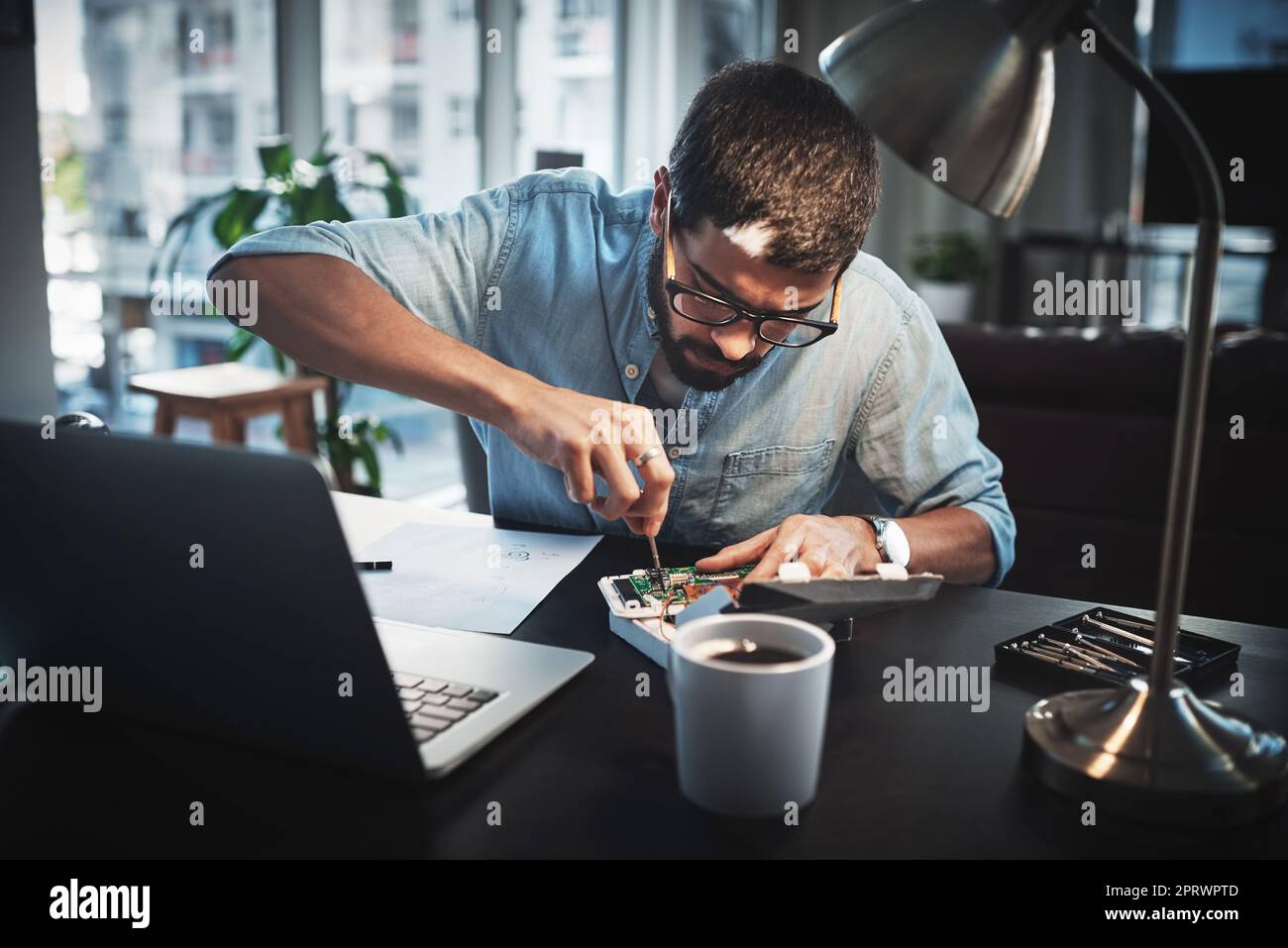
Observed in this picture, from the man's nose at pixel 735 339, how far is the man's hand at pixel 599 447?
0.24 metres

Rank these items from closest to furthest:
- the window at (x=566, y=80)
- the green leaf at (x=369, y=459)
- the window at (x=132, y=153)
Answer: the window at (x=132, y=153) < the green leaf at (x=369, y=459) < the window at (x=566, y=80)

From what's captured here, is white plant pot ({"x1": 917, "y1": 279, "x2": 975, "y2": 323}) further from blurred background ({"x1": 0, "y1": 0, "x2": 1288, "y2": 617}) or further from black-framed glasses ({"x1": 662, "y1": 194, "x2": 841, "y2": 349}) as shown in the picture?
black-framed glasses ({"x1": 662, "y1": 194, "x2": 841, "y2": 349})

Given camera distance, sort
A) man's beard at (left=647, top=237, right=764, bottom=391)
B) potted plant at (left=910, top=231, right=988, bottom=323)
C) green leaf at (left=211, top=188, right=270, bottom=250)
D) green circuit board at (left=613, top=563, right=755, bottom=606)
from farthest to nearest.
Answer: potted plant at (left=910, top=231, right=988, bottom=323), green leaf at (left=211, top=188, right=270, bottom=250), man's beard at (left=647, top=237, right=764, bottom=391), green circuit board at (left=613, top=563, right=755, bottom=606)

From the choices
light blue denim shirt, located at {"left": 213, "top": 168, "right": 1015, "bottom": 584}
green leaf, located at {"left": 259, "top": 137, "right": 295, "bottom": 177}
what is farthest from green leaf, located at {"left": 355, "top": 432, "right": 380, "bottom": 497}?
light blue denim shirt, located at {"left": 213, "top": 168, "right": 1015, "bottom": 584}

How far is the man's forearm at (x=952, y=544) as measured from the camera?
1249 millimetres

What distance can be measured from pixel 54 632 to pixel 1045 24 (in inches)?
29.9

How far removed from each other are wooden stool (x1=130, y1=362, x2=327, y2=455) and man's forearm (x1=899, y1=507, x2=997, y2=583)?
1.85 metres

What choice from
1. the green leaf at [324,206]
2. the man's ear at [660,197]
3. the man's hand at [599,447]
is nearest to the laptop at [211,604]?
the man's hand at [599,447]

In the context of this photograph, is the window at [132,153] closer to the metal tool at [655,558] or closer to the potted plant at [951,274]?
the metal tool at [655,558]

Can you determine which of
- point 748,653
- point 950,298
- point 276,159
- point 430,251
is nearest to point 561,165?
point 276,159

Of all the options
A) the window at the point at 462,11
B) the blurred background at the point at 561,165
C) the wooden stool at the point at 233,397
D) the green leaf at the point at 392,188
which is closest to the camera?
the blurred background at the point at 561,165

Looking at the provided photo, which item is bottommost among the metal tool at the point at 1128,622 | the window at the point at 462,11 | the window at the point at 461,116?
the metal tool at the point at 1128,622

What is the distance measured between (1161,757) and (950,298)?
5261mm

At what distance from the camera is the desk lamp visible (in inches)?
25.8
